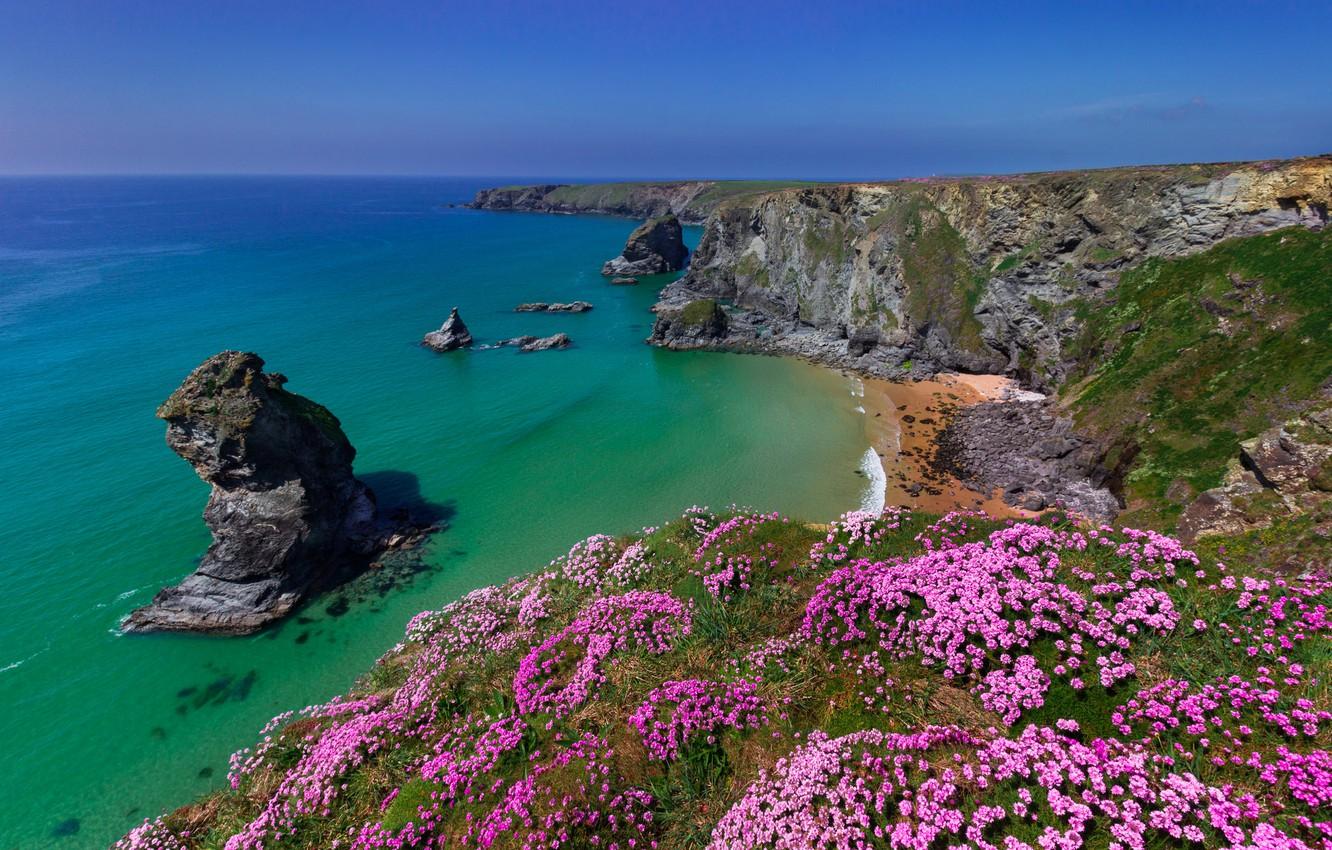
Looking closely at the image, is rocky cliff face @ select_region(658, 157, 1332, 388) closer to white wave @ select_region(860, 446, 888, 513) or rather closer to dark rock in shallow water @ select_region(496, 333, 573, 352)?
dark rock in shallow water @ select_region(496, 333, 573, 352)

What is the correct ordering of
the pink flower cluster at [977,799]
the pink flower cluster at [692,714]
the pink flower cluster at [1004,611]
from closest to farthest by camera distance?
the pink flower cluster at [977,799] → the pink flower cluster at [1004,611] → the pink flower cluster at [692,714]

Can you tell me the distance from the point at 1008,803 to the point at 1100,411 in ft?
136

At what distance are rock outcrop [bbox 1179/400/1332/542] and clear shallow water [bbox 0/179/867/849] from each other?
17.7m

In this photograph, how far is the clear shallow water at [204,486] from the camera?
23.8m

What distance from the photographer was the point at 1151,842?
6922 mm

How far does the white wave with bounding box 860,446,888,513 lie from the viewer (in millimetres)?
36812

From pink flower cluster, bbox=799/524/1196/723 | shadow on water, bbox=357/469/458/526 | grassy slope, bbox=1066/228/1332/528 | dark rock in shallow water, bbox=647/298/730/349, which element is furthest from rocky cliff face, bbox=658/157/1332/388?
pink flower cluster, bbox=799/524/1196/723

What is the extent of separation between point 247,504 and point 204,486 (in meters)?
14.7

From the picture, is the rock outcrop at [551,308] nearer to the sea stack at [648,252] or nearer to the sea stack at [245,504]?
the sea stack at [648,252]

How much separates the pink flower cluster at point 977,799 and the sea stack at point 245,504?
30.6 m

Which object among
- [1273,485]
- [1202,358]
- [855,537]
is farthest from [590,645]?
[1202,358]

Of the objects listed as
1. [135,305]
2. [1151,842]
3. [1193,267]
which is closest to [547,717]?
[1151,842]

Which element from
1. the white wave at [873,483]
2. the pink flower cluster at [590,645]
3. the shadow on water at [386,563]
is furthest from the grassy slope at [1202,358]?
the shadow on water at [386,563]

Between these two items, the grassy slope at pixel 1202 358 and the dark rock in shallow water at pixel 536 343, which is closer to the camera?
the grassy slope at pixel 1202 358
